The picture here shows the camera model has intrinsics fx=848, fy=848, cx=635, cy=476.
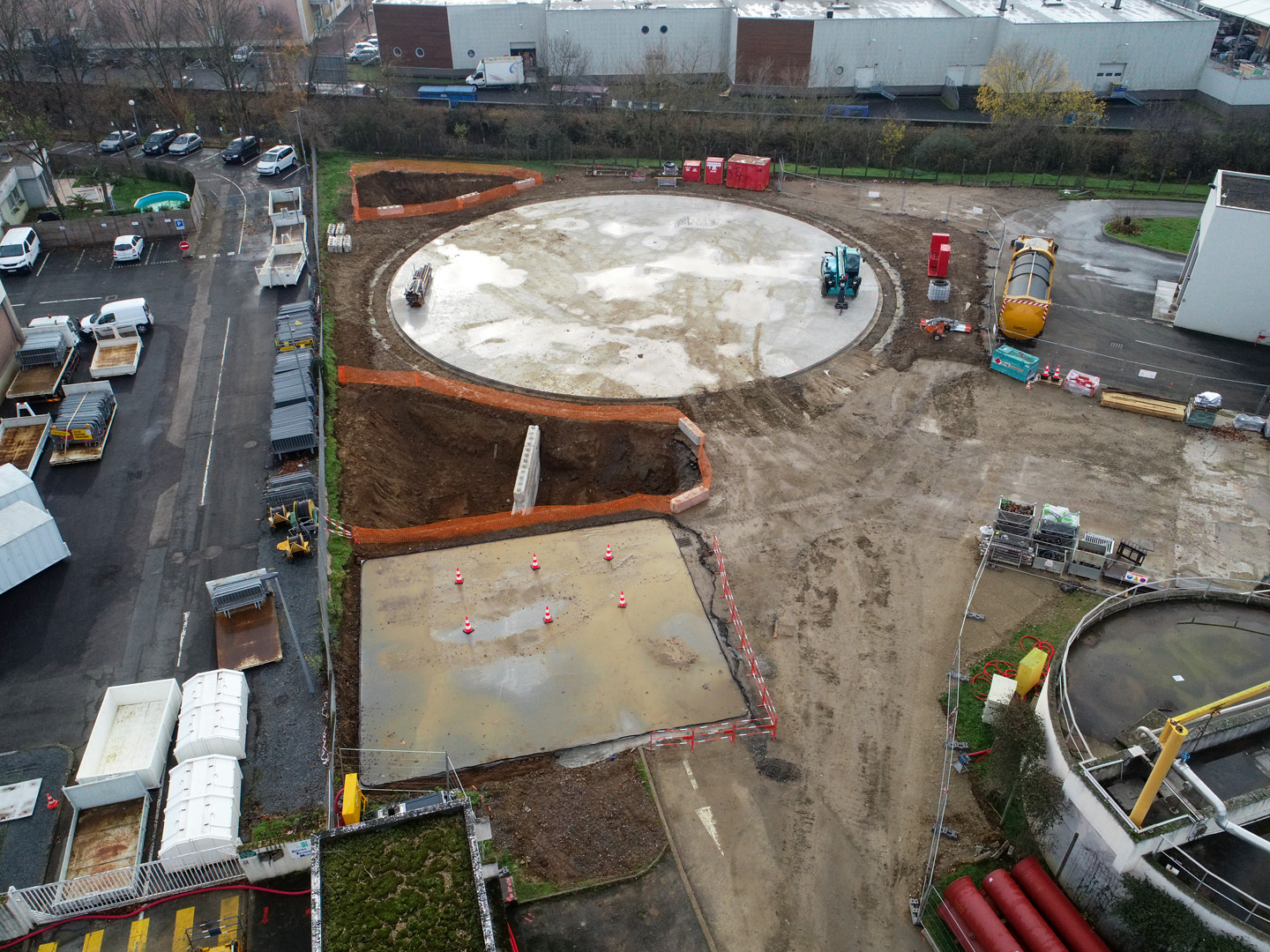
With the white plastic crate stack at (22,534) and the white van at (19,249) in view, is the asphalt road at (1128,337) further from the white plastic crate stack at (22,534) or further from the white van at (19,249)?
the white van at (19,249)

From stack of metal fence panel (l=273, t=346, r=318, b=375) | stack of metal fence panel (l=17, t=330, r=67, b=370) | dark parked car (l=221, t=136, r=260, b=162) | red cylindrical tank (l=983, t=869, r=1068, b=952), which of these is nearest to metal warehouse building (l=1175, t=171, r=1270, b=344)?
red cylindrical tank (l=983, t=869, r=1068, b=952)

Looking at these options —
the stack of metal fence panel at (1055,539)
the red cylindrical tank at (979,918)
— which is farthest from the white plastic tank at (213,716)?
the stack of metal fence panel at (1055,539)

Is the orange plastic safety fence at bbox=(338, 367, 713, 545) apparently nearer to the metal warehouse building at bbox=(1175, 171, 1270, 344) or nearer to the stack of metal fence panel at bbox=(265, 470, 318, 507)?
the stack of metal fence panel at bbox=(265, 470, 318, 507)

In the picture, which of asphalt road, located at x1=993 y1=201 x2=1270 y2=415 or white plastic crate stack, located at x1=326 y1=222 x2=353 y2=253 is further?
white plastic crate stack, located at x1=326 y1=222 x2=353 y2=253

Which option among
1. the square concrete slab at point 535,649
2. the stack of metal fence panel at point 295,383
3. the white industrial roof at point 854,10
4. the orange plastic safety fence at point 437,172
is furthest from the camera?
the white industrial roof at point 854,10

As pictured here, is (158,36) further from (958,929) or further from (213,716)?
(958,929)

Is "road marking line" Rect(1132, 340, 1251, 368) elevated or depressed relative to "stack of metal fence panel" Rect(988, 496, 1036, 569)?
elevated

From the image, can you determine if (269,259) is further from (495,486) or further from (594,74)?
(594,74)
